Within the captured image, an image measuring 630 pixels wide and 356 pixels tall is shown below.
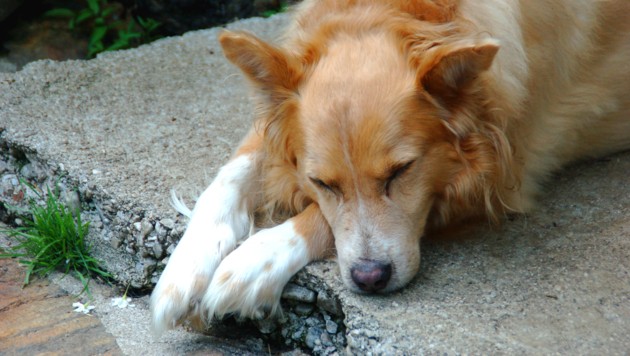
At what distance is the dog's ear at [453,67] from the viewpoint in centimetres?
295

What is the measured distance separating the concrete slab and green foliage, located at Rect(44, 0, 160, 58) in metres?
0.81


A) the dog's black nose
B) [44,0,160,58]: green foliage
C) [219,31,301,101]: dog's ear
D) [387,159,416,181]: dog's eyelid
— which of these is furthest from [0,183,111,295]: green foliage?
[44,0,160,58]: green foliage

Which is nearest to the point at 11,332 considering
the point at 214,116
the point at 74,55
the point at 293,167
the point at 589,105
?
the point at 293,167

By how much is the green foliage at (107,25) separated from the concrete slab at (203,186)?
810mm

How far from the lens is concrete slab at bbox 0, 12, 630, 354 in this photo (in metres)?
2.97

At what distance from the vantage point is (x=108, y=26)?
6715mm

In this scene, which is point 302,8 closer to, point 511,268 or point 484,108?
point 484,108

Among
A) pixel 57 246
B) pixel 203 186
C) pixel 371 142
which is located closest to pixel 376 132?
pixel 371 142

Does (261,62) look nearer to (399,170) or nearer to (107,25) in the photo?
(399,170)

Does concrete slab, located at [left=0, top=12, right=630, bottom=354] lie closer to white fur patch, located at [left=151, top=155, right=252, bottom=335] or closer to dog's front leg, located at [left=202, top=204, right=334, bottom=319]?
dog's front leg, located at [left=202, top=204, right=334, bottom=319]

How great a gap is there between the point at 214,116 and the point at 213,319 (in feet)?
5.75

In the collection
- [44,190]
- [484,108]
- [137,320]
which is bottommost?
[137,320]

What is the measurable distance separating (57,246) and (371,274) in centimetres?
182

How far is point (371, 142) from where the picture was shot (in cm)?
310
